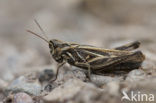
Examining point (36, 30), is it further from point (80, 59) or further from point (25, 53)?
point (80, 59)

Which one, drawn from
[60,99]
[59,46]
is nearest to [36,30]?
[59,46]

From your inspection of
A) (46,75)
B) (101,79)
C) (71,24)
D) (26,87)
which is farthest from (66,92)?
(71,24)

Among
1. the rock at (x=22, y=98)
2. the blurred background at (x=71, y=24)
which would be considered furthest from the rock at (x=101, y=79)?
the blurred background at (x=71, y=24)

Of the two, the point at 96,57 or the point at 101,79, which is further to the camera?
the point at 96,57

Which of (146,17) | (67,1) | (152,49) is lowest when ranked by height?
(152,49)

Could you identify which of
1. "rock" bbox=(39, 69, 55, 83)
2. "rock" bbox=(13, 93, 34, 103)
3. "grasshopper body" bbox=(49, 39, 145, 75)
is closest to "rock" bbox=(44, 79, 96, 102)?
"rock" bbox=(13, 93, 34, 103)

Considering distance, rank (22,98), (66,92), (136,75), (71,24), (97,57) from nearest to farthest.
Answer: (66,92) → (22,98) → (136,75) → (97,57) → (71,24)

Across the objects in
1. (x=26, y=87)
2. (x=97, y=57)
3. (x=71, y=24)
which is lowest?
(x=26, y=87)

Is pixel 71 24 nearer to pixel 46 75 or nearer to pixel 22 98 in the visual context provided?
pixel 46 75
